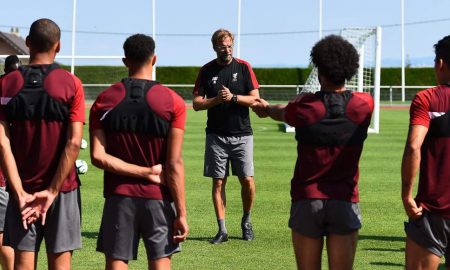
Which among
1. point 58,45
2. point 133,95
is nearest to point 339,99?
point 133,95

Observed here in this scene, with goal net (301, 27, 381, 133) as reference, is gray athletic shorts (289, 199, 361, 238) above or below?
below

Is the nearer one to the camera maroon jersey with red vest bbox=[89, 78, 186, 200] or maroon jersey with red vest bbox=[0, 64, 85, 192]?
maroon jersey with red vest bbox=[89, 78, 186, 200]

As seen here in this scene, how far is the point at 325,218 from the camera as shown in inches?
234

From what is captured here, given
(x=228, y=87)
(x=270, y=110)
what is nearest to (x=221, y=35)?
(x=228, y=87)

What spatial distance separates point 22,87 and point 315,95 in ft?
6.04

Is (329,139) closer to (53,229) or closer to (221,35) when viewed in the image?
(53,229)

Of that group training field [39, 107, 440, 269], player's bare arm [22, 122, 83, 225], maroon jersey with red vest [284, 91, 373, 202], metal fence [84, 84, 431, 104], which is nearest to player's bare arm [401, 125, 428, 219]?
maroon jersey with red vest [284, 91, 373, 202]

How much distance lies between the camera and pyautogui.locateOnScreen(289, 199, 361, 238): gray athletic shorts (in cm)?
592

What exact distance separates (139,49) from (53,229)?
50.5 inches

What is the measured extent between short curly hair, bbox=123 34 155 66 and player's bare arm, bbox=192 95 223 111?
400 cm

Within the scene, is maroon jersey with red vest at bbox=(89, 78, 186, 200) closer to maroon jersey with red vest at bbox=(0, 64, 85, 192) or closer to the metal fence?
maroon jersey with red vest at bbox=(0, 64, 85, 192)

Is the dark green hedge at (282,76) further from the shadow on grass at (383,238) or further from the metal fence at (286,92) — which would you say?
the shadow on grass at (383,238)

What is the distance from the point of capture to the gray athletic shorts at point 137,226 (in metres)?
5.87

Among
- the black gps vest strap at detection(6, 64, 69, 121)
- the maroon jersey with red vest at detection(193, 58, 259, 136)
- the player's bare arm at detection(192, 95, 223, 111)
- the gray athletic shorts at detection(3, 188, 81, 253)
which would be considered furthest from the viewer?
the maroon jersey with red vest at detection(193, 58, 259, 136)
